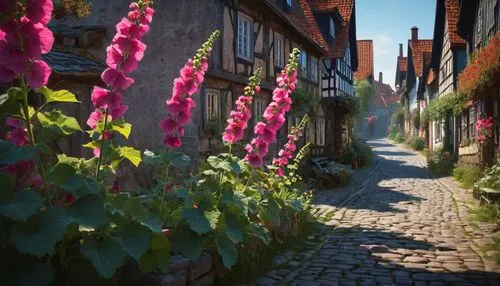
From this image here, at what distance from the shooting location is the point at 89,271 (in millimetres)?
2658

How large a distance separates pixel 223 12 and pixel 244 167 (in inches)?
266

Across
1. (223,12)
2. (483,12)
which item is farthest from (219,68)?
(483,12)

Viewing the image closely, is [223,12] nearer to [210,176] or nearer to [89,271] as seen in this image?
[210,176]

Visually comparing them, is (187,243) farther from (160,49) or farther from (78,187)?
(160,49)

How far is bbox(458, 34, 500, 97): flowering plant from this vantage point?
10.1 metres

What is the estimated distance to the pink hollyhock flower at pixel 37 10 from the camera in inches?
93.4

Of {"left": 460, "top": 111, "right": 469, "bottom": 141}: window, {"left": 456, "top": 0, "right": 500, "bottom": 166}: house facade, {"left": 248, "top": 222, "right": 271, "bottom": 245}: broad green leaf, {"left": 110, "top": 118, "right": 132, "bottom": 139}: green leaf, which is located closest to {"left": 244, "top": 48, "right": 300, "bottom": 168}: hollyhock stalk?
{"left": 248, "top": 222, "right": 271, "bottom": 245}: broad green leaf

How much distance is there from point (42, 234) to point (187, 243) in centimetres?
116

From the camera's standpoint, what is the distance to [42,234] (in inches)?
89.2

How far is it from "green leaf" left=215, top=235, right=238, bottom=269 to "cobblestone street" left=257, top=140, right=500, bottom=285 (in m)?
1.29

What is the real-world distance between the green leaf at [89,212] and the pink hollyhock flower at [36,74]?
2.33 ft

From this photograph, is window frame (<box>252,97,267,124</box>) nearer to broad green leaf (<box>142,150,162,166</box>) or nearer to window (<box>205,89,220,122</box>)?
window (<box>205,89,220,122</box>)

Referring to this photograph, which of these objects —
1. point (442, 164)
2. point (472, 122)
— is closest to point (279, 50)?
point (472, 122)

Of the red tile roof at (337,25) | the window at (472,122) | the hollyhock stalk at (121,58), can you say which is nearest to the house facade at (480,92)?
the window at (472,122)
